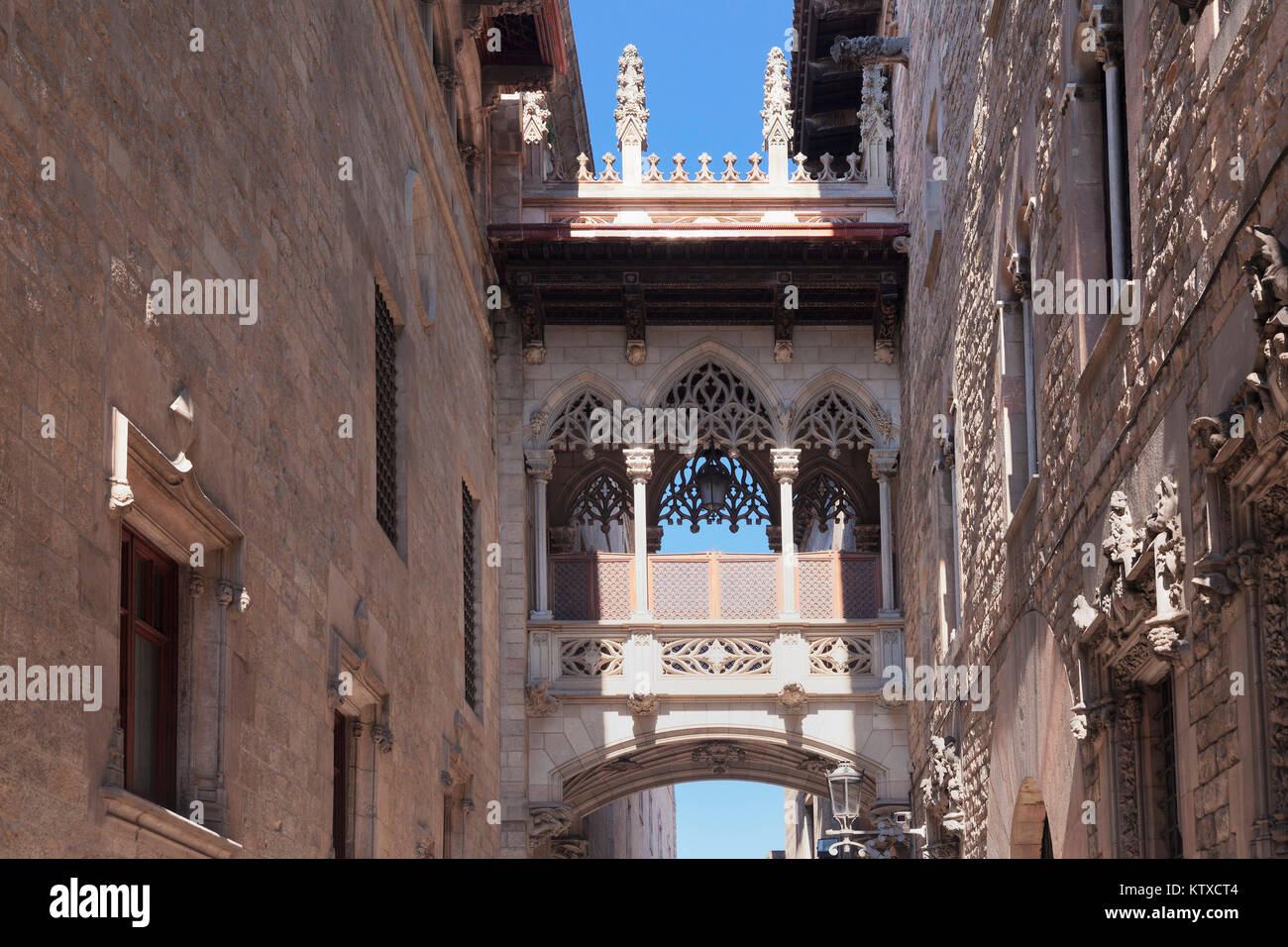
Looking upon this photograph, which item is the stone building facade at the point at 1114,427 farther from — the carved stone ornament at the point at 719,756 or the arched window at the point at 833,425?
the carved stone ornament at the point at 719,756

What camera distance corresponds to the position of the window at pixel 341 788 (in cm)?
1162

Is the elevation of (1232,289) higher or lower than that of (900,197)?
lower

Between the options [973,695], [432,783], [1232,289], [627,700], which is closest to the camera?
[1232,289]

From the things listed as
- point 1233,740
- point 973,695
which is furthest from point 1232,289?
point 973,695

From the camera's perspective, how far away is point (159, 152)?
307 inches

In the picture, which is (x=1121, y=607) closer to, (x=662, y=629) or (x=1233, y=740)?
(x=1233, y=740)

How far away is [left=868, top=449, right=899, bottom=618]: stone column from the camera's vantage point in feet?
64.3

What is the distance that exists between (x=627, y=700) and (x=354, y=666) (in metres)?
8.15

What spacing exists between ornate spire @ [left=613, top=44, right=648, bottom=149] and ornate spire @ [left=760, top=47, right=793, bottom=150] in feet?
4.38

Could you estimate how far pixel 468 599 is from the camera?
17.5m
